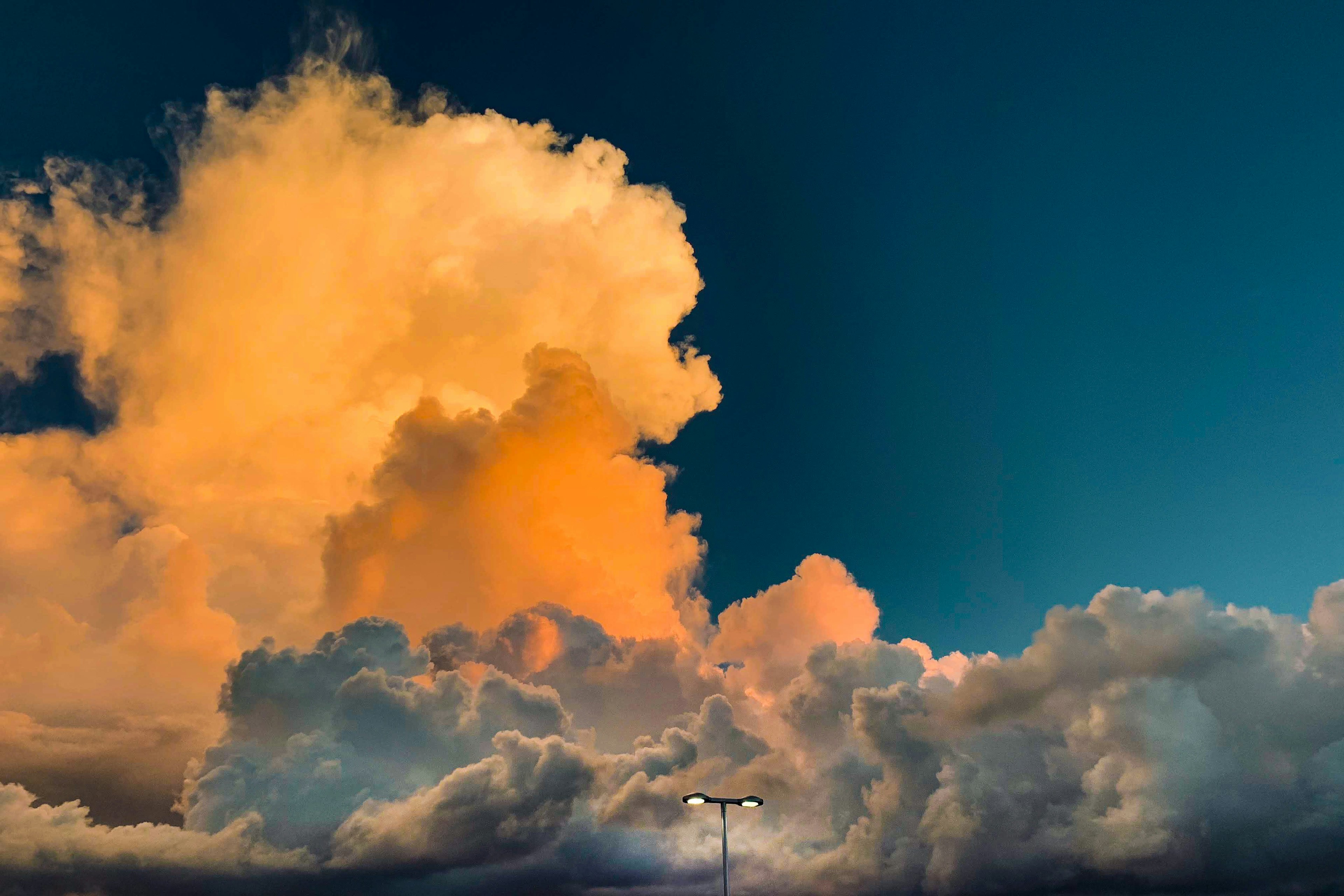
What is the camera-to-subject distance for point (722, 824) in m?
42.3
